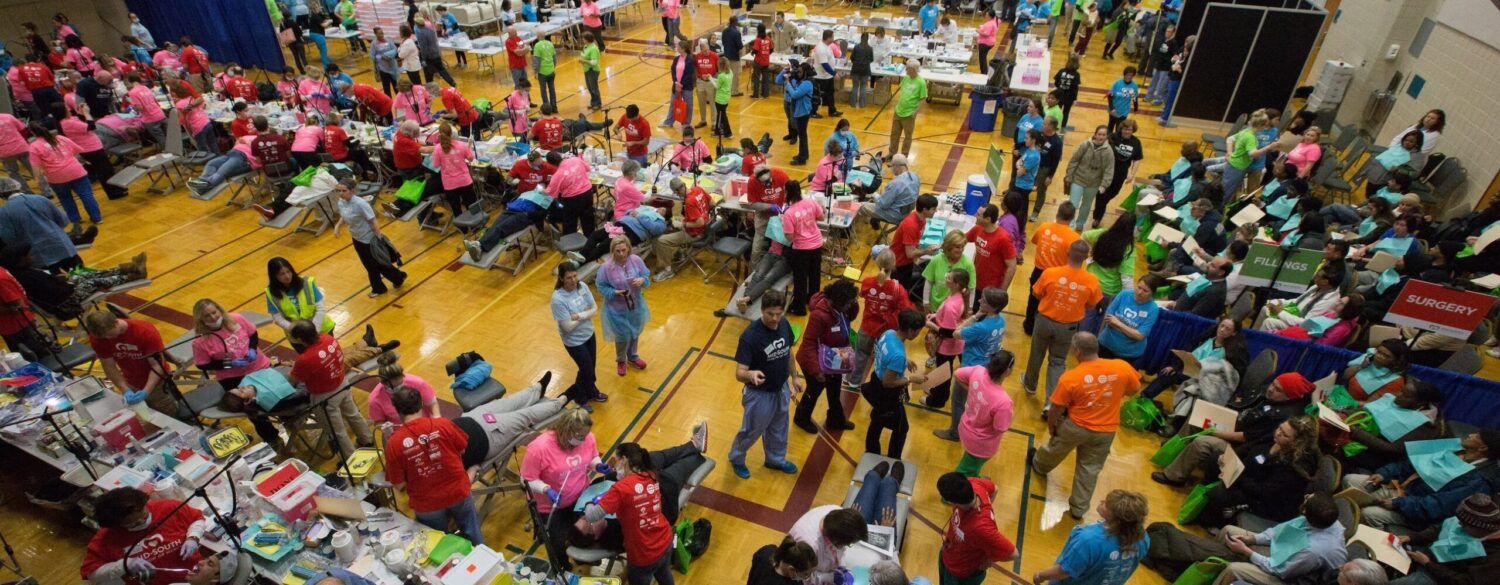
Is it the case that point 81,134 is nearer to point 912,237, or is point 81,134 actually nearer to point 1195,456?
point 912,237

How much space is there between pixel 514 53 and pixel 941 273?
11196 mm

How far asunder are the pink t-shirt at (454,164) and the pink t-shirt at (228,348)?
13.0 ft

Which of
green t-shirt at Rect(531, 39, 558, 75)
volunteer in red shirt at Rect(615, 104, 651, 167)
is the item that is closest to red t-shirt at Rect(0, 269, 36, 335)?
volunteer in red shirt at Rect(615, 104, 651, 167)

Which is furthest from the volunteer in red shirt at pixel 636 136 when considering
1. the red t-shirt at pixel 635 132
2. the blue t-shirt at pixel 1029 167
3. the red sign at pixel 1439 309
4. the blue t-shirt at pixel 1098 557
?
the red sign at pixel 1439 309

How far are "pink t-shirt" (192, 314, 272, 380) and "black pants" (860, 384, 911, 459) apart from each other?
16.6 ft

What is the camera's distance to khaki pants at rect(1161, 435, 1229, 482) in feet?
18.5

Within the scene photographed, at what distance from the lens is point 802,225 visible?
24.8 feet

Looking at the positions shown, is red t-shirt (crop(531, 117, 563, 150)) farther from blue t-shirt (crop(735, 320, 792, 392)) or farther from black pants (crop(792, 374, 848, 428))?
blue t-shirt (crop(735, 320, 792, 392))

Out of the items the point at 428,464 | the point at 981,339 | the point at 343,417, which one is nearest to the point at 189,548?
the point at 428,464

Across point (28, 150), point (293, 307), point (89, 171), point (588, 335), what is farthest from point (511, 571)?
point (89, 171)

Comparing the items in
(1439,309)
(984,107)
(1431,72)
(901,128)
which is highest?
(1431,72)

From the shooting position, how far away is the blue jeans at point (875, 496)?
4840mm

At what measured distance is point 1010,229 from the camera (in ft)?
23.8

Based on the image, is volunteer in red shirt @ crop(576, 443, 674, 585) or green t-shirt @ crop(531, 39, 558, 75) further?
green t-shirt @ crop(531, 39, 558, 75)
